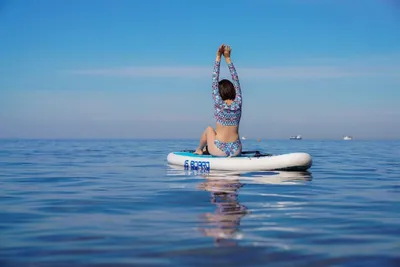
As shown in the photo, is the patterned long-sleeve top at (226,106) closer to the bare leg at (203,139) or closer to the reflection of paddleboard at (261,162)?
the bare leg at (203,139)

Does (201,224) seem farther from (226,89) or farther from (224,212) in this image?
(226,89)

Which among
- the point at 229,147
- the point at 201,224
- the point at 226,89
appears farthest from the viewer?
the point at 229,147

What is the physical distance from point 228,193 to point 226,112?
159 inches

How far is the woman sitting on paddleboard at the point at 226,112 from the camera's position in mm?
11148

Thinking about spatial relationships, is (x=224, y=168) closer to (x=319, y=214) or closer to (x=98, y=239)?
(x=319, y=214)

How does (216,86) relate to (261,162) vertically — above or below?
Answer: above

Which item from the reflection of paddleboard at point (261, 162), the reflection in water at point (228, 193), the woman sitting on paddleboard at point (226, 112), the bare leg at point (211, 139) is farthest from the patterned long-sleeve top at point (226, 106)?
the reflection in water at point (228, 193)

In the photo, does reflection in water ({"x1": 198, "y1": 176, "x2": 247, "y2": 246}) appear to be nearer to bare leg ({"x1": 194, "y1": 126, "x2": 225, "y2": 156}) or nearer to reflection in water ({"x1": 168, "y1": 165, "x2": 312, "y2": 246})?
reflection in water ({"x1": 168, "y1": 165, "x2": 312, "y2": 246})

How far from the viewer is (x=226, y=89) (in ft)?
36.4

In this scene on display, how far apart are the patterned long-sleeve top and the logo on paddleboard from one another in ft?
3.43

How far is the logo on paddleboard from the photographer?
11556 millimetres

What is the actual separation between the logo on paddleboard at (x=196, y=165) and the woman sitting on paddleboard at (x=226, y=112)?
1.37 ft

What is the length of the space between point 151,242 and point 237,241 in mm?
715

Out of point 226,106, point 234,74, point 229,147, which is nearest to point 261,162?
point 229,147
